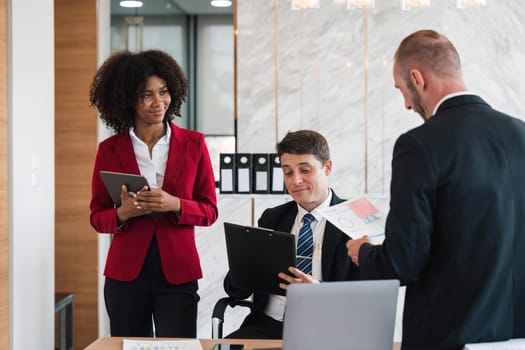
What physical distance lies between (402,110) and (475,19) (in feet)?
2.88

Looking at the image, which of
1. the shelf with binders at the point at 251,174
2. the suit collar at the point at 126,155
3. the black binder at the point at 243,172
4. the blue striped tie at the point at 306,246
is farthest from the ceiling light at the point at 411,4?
the suit collar at the point at 126,155

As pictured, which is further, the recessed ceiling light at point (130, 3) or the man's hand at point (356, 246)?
the recessed ceiling light at point (130, 3)

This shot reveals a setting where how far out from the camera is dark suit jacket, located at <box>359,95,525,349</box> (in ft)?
6.26

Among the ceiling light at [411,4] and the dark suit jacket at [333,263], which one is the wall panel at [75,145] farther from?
the dark suit jacket at [333,263]

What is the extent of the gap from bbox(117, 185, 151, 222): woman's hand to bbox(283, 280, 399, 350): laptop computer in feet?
3.85

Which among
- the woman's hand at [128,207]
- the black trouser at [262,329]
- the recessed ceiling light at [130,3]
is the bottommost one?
the black trouser at [262,329]

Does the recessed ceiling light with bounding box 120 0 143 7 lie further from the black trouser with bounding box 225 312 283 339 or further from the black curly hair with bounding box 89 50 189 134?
the black trouser with bounding box 225 312 283 339

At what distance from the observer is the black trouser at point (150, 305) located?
2916 millimetres

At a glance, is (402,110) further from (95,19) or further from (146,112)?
(146,112)

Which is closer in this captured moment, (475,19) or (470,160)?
(470,160)

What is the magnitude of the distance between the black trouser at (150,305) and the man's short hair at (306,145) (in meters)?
0.70

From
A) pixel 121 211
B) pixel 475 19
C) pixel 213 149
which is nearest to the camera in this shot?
pixel 121 211

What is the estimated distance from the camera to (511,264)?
77.1 inches

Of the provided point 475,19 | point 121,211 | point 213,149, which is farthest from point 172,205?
point 213,149
